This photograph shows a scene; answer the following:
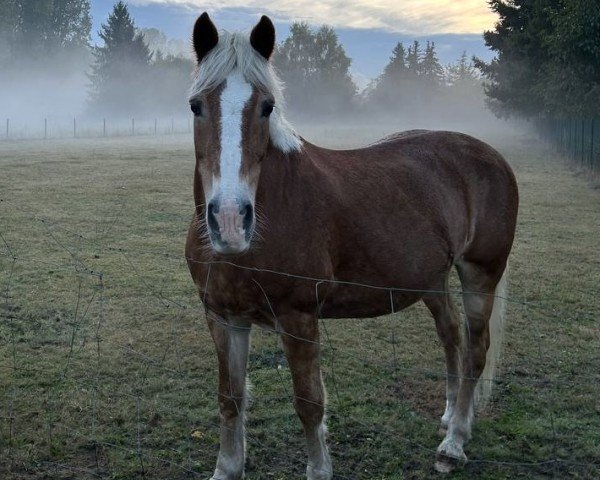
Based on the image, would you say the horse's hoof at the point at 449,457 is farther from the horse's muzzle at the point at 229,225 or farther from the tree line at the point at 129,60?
the tree line at the point at 129,60

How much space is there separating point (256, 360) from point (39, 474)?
1.95 meters

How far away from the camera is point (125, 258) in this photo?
763 cm

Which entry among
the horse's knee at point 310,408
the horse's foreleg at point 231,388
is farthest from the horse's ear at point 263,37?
the horse's knee at point 310,408

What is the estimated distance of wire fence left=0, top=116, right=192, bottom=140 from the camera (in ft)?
115

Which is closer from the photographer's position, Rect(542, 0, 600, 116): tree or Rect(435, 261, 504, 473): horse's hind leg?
Rect(435, 261, 504, 473): horse's hind leg

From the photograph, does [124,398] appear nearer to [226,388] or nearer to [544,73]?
[226,388]

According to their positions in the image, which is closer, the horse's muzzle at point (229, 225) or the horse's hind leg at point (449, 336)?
the horse's muzzle at point (229, 225)

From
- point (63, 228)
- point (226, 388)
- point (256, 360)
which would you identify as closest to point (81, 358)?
point (256, 360)

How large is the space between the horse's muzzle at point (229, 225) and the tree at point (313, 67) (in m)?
53.6

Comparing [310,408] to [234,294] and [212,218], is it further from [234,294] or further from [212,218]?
[212,218]

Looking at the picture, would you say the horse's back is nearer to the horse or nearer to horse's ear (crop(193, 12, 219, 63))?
the horse

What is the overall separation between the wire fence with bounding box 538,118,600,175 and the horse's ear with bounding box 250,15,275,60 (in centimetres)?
1633

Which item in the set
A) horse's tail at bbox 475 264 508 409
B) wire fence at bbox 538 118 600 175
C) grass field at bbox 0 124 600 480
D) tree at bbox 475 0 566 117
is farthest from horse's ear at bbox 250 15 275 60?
tree at bbox 475 0 566 117

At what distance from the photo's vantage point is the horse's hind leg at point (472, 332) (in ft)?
12.0
